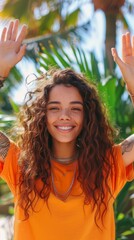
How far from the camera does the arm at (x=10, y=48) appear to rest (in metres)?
2.60

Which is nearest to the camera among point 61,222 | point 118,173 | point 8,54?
point 61,222

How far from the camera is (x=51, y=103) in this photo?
8.24ft

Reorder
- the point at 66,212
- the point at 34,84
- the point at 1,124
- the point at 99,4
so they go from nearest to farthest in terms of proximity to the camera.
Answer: the point at 66,212
the point at 34,84
the point at 1,124
the point at 99,4

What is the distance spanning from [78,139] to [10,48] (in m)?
0.59

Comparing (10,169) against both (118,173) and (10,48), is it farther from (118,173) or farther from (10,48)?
(10,48)

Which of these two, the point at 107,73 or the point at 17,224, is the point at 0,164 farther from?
the point at 107,73

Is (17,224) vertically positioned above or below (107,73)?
below

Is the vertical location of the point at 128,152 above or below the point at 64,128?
below

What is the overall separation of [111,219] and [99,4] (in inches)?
282

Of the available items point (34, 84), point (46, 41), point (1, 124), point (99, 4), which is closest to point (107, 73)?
point (1, 124)

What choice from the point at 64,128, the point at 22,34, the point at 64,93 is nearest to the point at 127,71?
the point at 64,93

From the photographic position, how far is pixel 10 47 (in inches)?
104

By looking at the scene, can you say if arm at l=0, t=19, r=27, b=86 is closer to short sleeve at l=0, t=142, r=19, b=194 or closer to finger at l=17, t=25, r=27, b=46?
finger at l=17, t=25, r=27, b=46

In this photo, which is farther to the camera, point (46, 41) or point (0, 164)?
point (46, 41)
